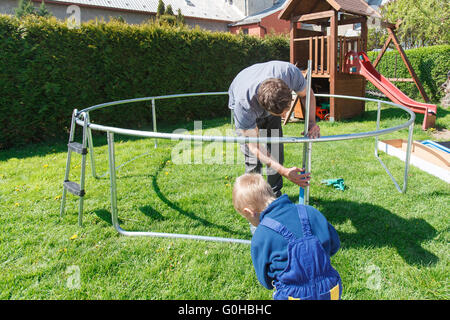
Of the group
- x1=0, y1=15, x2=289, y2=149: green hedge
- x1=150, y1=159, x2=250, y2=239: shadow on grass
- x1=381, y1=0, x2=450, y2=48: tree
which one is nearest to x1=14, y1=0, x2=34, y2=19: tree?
x1=0, y1=15, x2=289, y2=149: green hedge

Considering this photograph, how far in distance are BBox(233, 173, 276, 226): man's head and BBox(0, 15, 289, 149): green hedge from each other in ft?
22.3

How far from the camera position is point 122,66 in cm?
851

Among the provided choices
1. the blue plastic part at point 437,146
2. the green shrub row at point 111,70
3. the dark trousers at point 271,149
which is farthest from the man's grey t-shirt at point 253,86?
the green shrub row at point 111,70

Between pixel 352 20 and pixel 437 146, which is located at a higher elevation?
pixel 352 20

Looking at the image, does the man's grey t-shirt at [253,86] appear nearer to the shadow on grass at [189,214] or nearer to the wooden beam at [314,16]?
the shadow on grass at [189,214]

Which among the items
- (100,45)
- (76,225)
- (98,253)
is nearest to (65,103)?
Answer: (100,45)

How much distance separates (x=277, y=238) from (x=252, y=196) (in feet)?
0.97

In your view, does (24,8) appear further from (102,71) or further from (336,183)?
(336,183)

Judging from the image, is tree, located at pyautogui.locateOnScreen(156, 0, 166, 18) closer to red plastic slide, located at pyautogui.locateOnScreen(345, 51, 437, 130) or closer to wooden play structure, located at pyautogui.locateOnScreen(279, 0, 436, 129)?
wooden play structure, located at pyautogui.locateOnScreen(279, 0, 436, 129)

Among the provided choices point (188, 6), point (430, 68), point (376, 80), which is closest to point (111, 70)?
point (376, 80)

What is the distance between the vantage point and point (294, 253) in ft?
5.54

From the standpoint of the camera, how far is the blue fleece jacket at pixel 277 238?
1.73m

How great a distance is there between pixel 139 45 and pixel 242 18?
930 inches
